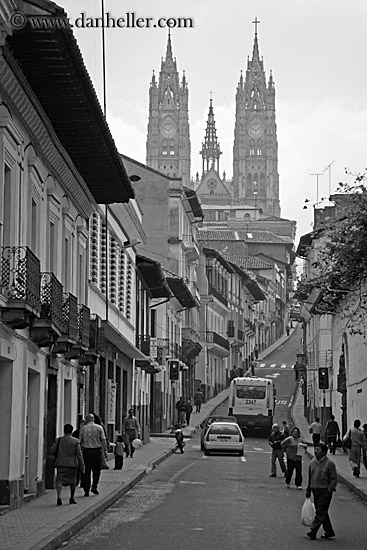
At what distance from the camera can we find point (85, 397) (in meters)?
30.9

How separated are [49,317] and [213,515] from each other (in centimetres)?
441

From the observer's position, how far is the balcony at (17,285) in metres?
17.2

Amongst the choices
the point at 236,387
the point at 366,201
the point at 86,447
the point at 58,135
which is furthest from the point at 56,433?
the point at 236,387

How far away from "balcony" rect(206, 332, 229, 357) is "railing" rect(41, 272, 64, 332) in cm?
6415

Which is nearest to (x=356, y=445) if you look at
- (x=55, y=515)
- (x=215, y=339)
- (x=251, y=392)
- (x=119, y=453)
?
(x=119, y=453)

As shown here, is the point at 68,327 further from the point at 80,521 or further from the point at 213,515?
the point at 80,521

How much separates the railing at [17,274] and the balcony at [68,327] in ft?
13.7

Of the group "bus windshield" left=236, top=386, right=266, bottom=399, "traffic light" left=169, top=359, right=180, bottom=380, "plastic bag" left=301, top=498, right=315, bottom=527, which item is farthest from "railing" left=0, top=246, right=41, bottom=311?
"bus windshield" left=236, top=386, right=266, bottom=399

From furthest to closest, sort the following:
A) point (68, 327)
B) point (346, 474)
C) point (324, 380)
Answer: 1. point (324, 380)
2. point (346, 474)
3. point (68, 327)

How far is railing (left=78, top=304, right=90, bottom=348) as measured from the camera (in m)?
24.9

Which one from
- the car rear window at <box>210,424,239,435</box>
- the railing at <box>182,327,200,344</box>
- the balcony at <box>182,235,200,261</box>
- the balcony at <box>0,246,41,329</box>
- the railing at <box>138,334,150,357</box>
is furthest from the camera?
the railing at <box>182,327,200,344</box>

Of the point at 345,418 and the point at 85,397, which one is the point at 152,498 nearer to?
the point at 85,397

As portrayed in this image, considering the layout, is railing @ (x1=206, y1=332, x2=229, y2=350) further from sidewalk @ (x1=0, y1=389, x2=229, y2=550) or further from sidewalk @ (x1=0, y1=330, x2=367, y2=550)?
sidewalk @ (x1=0, y1=389, x2=229, y2=550)

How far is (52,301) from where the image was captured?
798 inches
